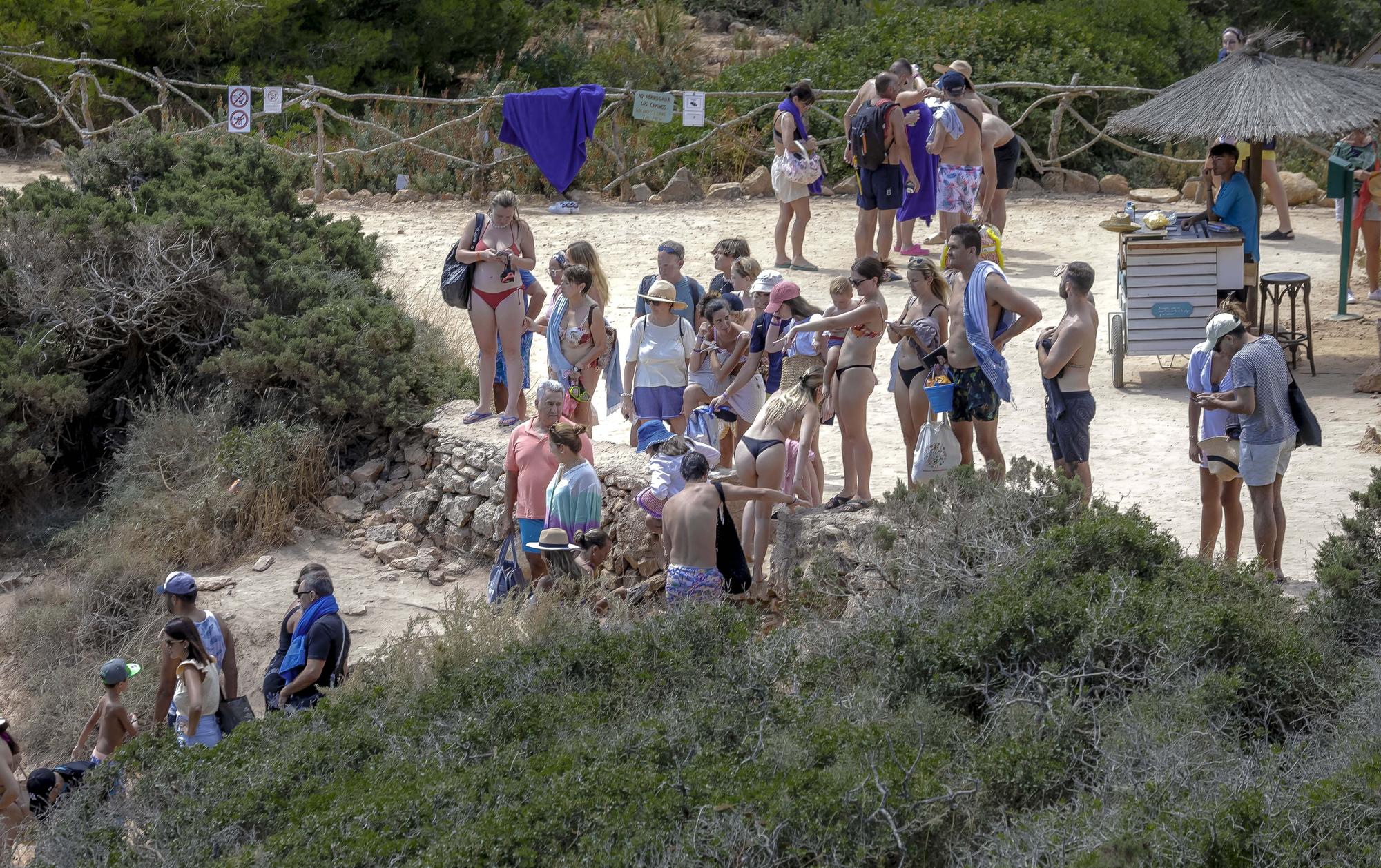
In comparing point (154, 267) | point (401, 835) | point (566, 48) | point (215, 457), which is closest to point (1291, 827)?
point (401, 835)

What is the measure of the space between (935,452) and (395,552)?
4049mm

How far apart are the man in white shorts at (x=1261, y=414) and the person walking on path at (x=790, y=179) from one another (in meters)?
5.55

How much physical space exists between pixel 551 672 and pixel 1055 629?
208 cm

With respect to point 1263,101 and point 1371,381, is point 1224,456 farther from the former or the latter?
point 1263,101

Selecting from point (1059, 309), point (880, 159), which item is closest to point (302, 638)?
point (880, 159)

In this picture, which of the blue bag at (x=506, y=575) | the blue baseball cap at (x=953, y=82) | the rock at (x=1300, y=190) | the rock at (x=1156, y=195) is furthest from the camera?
the rock at (x=1156, y=195)

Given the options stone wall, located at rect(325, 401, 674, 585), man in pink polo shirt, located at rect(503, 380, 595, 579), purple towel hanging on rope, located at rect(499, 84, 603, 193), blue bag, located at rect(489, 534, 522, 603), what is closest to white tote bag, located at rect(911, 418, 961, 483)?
man in pink polo shirt, located at rect(503, 380, 595, 579)

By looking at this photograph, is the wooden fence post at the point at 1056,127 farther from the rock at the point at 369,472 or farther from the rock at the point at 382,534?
the rock at the point at 382,534

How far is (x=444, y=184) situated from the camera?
15.8 metres

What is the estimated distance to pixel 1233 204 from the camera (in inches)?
386

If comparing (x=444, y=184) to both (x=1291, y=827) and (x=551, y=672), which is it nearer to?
(x=551, y=672)

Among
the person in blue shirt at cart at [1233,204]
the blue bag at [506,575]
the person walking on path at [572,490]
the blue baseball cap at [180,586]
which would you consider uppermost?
the person in blue shirt at cart at [1233,204]

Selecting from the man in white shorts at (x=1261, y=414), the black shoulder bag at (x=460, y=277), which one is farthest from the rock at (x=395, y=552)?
the man in white shorts at (x=1261, y=414)

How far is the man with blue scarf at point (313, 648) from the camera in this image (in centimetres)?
679
